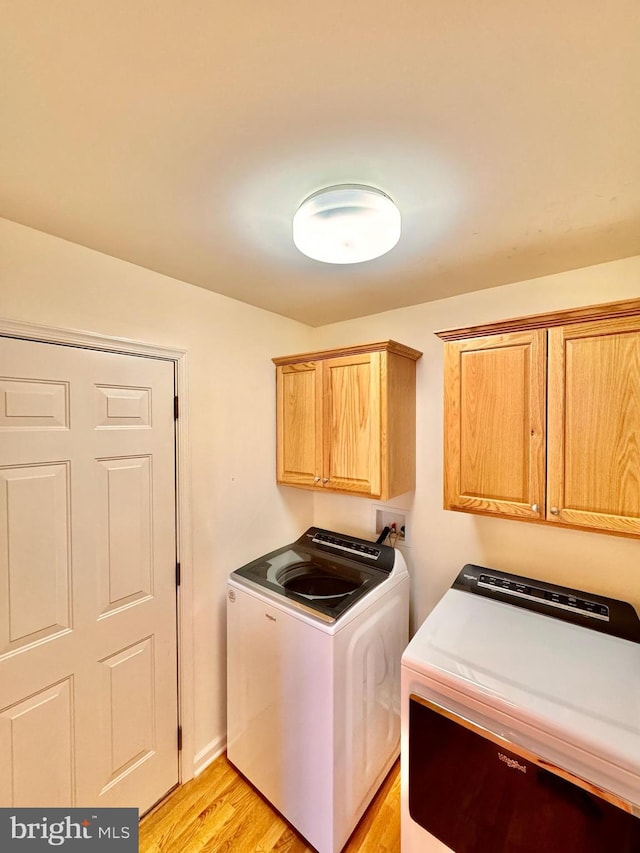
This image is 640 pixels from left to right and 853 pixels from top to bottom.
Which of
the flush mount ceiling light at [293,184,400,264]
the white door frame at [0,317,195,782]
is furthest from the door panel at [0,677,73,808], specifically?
the flush mount ceiling light at [293,184,400,264]

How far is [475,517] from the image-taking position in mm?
1822

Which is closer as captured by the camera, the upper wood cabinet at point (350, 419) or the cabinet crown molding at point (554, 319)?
the cabinet crown molding at point (554, 319)

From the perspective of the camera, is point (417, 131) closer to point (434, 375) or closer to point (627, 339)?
point (627, 339)

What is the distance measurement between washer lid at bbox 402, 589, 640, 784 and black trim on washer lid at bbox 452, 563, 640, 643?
50 millimetres

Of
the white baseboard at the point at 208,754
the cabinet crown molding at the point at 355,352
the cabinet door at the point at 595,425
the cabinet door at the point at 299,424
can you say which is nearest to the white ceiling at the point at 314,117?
the cabinet door at the point at 595,425

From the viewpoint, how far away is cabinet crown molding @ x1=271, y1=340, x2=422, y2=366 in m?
1.74

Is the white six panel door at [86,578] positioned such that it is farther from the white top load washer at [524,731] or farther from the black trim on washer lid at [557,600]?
the black trim on washer lid at [557,600]

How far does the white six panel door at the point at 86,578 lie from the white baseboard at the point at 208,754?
0.11 m

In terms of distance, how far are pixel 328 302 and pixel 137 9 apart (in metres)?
1.45

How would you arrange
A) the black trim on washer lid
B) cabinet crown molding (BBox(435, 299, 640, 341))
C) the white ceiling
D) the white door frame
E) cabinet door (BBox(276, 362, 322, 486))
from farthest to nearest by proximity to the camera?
cabinet door (BBox(276, 362, 322, 486)) → the white door frame → the black trim on washer lid → cabinet crown molding (BBox(435, 299, 640, 341)) → the white ceiling

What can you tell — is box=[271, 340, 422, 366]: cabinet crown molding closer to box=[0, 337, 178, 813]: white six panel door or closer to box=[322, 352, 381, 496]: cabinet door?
box=[322, 352, 381, 496]: cabinet door

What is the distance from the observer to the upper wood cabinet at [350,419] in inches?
68.8

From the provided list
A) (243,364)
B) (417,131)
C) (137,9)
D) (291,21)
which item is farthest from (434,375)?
(137,9)

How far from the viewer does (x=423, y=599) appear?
200 centimetres
